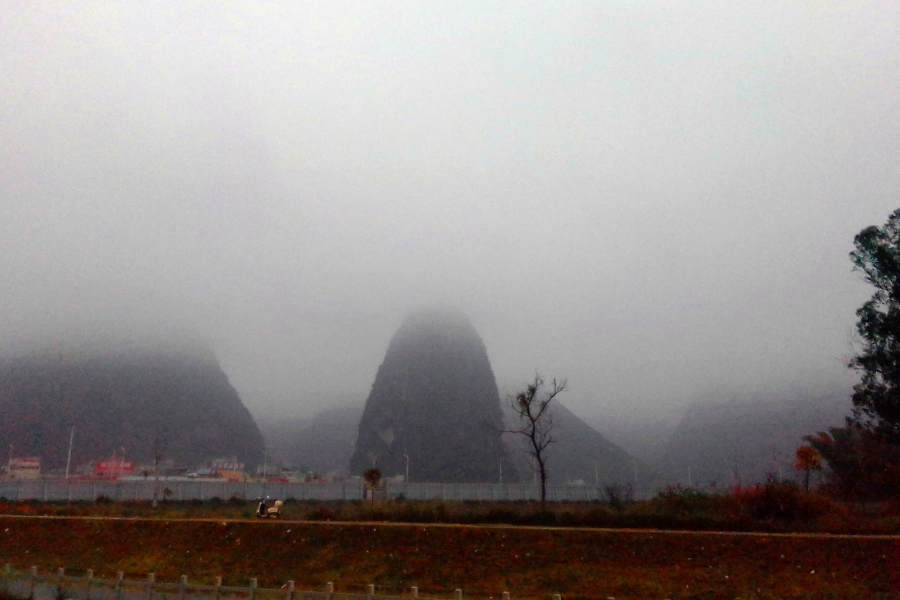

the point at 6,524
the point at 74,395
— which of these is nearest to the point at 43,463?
the point at 74,395

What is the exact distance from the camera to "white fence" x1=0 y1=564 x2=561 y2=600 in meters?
18.3

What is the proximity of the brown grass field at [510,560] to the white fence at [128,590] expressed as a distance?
274 cm

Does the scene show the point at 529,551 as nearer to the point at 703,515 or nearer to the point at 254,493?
the point at 703,515

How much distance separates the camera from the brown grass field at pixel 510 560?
20.0m

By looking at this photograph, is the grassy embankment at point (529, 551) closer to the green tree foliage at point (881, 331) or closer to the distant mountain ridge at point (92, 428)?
the green tree foliage at point (881, 331)

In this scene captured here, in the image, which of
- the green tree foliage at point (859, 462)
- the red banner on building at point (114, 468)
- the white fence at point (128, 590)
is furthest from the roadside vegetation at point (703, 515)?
the red banner on building at point (114, 468)

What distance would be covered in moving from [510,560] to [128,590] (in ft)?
36.9

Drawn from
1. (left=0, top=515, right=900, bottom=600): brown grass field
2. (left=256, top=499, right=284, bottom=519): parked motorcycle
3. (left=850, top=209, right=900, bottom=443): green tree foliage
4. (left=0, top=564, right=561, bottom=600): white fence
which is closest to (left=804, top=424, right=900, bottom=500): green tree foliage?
(left=850, top=209, right=900, bottom=443): green tree foliage

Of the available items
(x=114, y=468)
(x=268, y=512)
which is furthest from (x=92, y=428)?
(x=268, y=512)

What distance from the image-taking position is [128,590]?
20.4m

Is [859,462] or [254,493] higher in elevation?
[859,462]

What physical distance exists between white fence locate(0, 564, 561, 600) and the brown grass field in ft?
8.98

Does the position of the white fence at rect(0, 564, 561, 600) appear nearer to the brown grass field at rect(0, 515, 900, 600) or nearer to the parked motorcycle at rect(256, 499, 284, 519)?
the brown grass field at rect(0, 515, 900, 600)

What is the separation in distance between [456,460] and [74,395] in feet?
342
